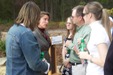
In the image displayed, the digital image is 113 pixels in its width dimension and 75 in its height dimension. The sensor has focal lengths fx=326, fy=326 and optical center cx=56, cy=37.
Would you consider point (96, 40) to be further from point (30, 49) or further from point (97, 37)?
point (30, 49)

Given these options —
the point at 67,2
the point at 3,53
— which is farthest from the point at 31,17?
the point at 67,2

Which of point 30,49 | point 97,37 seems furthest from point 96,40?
point 30,49

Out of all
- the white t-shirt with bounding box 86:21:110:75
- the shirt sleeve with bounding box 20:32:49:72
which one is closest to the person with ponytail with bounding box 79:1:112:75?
the white t-shirt with bounding box 86:21:110:75

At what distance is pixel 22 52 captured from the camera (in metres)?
3.41

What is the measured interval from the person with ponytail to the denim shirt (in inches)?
20.6

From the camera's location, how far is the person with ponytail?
10.8 ft

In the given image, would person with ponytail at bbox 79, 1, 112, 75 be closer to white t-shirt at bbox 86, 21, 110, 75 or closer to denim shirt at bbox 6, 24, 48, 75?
white t-shirt at bbox 86, 21, 110, 75

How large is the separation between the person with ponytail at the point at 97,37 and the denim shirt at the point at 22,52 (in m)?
0.52

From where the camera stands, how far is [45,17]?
192 inches

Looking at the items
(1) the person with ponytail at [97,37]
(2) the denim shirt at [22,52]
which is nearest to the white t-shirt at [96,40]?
(1) the person with ponytail at [97,37]

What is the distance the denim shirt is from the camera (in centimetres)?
335

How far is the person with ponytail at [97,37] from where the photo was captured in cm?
331

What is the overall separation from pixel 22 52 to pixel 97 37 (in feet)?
2.61

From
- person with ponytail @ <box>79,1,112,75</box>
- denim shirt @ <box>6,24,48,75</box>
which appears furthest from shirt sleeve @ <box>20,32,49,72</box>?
person with ponytail @ <box>79,1,112,75</box>
